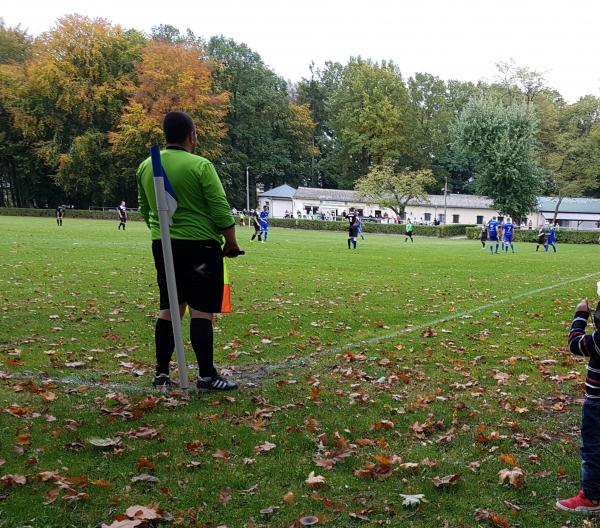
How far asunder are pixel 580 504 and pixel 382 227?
5478 centimetres

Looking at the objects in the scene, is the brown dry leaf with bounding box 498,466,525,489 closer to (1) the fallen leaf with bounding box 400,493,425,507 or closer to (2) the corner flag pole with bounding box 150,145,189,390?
(1) the fallen leaf with bounding box 400,493,425,507

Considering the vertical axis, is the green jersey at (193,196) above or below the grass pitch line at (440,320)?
above

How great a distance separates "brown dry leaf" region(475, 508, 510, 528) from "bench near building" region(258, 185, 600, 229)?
7289 cm

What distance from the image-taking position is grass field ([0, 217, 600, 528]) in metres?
3.08

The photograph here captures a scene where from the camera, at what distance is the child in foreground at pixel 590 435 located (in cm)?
311

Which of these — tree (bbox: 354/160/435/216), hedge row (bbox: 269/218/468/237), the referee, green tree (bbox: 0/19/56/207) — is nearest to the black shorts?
the referee

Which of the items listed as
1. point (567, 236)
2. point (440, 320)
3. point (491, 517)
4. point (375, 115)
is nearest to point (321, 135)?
point (375, 115)

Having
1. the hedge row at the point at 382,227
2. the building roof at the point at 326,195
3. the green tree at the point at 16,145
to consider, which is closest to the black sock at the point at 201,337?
the hedge row at the point at 382,227

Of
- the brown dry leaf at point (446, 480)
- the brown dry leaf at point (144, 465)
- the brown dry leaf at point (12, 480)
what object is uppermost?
the brown dry leaf at point (12, 480)

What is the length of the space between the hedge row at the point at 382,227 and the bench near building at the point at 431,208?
55.8 ft

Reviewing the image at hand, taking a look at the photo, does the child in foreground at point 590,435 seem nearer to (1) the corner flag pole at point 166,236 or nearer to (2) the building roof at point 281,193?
(1) the corner flag pole at point 166,236

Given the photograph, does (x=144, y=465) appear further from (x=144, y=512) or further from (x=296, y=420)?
(x=296, y=420)

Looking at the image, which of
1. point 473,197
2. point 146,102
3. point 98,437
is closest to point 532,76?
point 473,197

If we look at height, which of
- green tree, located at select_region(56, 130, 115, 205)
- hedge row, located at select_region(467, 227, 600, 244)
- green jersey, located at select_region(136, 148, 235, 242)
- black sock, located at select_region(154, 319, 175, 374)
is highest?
green tree, located at select_region(56, 130, 115, 205)
